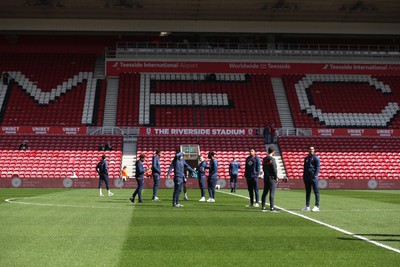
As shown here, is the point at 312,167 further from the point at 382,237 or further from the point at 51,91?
the point at 51,91

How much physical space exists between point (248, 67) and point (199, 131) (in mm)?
9106

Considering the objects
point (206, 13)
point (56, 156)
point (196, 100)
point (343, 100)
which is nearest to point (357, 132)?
point (343, 100)

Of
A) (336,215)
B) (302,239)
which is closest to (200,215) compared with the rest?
(336,215)

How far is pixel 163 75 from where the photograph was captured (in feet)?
166

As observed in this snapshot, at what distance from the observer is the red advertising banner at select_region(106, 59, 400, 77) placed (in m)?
49.9

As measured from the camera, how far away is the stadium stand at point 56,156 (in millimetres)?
40531

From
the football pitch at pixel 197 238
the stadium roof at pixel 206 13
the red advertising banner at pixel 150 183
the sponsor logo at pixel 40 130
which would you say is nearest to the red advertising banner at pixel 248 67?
the stadium roof at pixel 206 13

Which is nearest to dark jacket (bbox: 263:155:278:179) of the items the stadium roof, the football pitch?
the football pitch

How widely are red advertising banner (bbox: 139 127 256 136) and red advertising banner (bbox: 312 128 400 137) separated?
211 inches

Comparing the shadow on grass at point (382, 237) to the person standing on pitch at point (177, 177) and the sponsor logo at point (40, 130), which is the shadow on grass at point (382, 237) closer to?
the person standing on pitch at point (177, 177)

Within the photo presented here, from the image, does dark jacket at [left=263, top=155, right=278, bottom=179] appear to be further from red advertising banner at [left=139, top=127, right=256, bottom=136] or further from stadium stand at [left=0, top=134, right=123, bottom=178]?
red advertising banner at [left=139, top=127, right=256, bottom=136]

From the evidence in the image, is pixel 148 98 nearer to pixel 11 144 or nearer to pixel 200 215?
pixel 11 144

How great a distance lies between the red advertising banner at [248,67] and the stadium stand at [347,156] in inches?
305

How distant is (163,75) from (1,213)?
3508 cm
